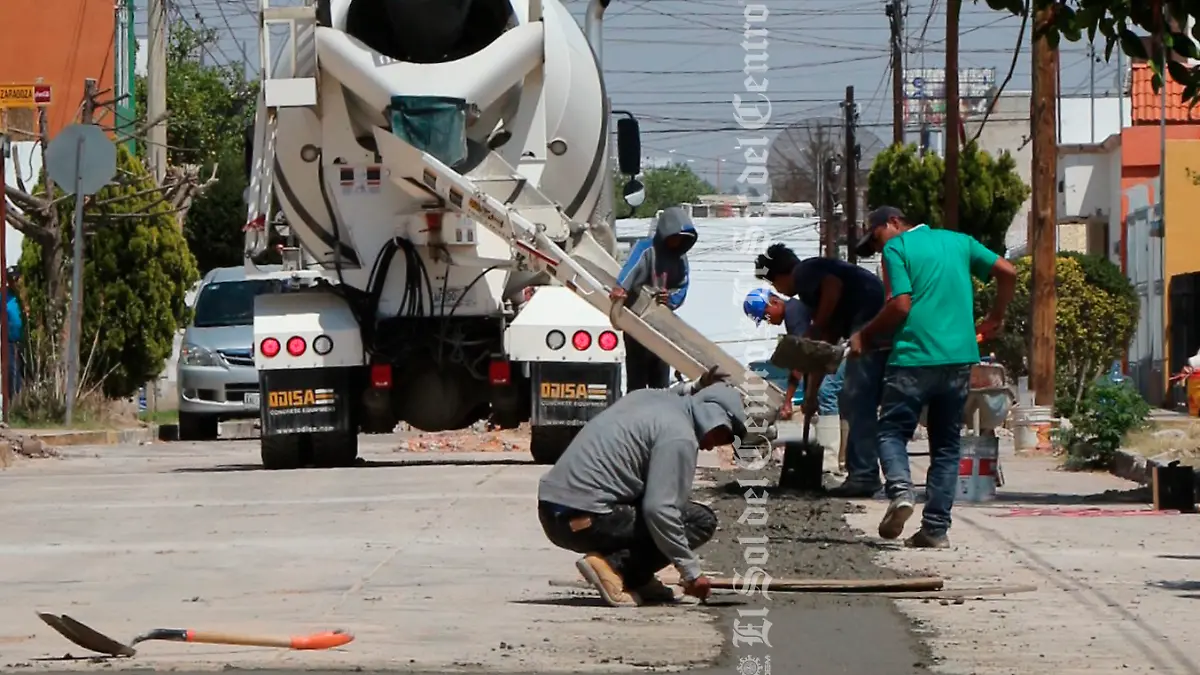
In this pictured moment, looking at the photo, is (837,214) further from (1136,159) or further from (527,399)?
(527,399)

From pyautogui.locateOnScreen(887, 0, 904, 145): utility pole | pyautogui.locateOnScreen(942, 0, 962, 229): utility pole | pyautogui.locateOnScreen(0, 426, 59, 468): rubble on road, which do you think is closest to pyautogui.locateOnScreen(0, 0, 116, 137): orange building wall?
pyautogui.locateOnScreen(887, 0, 904, 145): utility pole

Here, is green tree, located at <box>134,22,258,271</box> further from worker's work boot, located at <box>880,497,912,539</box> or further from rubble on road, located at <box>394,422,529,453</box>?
worker's work boot, located at <box>880,497,912,539</box>

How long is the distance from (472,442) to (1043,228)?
664 cm

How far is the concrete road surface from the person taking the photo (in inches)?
289

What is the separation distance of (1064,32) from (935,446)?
2198 mm

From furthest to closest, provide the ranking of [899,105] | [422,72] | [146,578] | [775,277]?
[899,105] → [422,72] → [775,277] → [146,578]

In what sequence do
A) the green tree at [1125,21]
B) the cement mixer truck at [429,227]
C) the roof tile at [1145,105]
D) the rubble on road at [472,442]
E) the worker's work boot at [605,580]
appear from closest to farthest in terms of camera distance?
the worker's work boot at [605,580] < the green tree at [1125,21] < the cement mixer truck at [429,227] < the rubble on road at [472,442] < the roof tile at [1145,105]

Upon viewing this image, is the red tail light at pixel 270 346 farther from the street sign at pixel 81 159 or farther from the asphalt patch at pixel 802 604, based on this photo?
the street sign at pixel 81 159

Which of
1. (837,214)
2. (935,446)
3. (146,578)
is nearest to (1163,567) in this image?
(935,446)

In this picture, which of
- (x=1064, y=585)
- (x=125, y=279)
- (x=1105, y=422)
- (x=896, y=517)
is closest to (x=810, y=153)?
(x=125, y=279)

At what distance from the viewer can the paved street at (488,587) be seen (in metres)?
7.36

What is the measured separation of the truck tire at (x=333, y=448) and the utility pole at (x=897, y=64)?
24.5m

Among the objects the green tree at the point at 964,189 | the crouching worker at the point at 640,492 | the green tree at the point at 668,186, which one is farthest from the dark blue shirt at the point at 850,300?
the green tree at the point at 668,186

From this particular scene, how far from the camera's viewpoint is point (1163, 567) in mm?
10133
